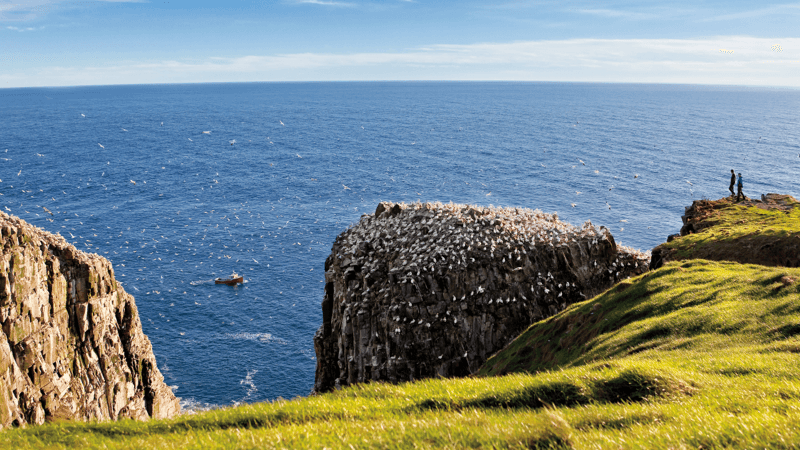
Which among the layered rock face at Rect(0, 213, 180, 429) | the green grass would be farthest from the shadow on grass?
the layered rock face at Rect(0, 213, 180, 429)

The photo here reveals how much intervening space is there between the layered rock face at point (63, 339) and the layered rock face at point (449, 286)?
1807 centimetres

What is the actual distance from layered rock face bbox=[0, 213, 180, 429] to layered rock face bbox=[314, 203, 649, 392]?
18.1 meters

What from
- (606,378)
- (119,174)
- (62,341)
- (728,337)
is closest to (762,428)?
(606,378)

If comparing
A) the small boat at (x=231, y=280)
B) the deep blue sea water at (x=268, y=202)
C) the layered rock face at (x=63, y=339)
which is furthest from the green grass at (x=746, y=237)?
the small boat at (x=231, y=280)

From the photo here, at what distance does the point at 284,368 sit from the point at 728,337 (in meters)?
55.4

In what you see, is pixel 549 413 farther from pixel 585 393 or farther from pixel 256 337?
pixel 256 337

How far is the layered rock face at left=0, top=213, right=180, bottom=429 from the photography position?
3403cm

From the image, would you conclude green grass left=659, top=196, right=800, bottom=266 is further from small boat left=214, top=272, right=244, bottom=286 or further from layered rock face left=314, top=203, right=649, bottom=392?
small boat left=214, top=272, right=244, bottom=286

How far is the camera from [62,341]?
127 feet

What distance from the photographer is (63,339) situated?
1532 inches

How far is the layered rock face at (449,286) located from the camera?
4289 cm

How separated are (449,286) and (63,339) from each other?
3211cm

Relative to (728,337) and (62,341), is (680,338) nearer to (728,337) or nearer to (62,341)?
(728,337)

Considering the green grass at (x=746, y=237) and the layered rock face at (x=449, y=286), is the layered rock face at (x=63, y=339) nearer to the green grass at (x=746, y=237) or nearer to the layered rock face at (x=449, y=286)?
the layered rock face at (x=449, y=286)
